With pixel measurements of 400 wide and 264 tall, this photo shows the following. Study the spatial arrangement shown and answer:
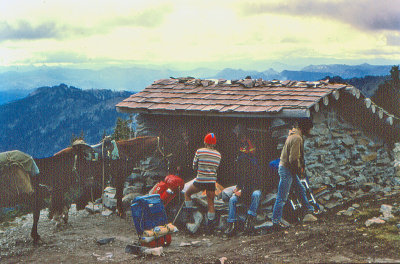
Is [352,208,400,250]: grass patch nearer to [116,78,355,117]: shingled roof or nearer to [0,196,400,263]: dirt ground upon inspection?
[0,196,400,263]: dirt ground

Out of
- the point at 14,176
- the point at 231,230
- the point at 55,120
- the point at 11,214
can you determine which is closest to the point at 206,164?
the point at 231,230

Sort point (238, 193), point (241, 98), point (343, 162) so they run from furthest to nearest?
point (343, 162), point (241, 98), point (238, 193)

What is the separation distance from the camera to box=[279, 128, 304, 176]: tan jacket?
26.5 feet

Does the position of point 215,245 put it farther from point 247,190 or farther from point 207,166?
point 207,166

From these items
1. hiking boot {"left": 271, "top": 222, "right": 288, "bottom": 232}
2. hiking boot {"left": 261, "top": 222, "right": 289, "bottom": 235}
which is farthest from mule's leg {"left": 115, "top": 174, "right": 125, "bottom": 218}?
hiking boot {"left": 271, "top": 222, "right": 288, "bottom": 232}

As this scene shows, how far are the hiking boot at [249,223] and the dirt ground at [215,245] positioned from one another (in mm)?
222

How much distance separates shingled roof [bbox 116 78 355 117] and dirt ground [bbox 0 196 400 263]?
2.51 meters

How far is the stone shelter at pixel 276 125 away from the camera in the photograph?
30.9ft

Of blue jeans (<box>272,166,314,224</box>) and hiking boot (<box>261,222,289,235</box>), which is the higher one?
blue jeans (<box>272,166,314,224</box>)

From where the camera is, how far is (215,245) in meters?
7.92

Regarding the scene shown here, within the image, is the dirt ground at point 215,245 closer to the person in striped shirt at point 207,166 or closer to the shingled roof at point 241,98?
the person in striped shirt at point 207,166

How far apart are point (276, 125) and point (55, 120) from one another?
18184 centimetres

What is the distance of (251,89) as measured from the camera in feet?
35.6

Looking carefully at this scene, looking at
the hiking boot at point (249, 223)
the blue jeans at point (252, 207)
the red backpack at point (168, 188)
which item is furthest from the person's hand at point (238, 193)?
the red backpack at point (168, 188)
